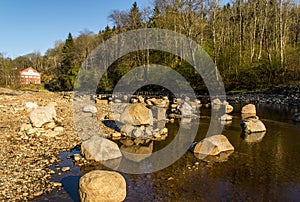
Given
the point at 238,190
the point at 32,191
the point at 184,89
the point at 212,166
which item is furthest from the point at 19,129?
the point at 184,89

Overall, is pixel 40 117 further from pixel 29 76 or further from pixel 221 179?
pixel 29 76

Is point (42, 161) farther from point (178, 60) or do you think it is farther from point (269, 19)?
point (269, 19)

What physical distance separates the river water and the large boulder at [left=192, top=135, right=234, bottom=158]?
1.21ft

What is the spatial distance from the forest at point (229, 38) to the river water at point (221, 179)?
23.0m

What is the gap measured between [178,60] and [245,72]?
9297 mm

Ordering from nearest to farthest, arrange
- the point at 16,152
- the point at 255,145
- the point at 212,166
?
the point at 212,166 < the point at 16,152 < the point at 255,145

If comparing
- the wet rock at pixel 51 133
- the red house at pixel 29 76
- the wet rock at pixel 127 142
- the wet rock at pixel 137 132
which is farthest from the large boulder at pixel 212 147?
the red house at pixel 29 76

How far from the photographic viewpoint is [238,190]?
710 centimetres

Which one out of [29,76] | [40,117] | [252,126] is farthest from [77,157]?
[29,76]

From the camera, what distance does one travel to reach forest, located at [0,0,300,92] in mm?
33094

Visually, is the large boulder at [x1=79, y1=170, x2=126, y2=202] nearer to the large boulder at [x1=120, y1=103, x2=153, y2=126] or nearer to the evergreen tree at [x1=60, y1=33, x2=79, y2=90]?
the large boulder at [x1=120, y1=103, x2=153, y2=126]

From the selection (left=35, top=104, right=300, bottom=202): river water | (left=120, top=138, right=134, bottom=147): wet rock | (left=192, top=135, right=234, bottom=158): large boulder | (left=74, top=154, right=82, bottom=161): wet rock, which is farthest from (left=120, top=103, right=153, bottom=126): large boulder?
(left=74, top=154, right=82, bottom=161): wet rock

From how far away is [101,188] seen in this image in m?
6.04

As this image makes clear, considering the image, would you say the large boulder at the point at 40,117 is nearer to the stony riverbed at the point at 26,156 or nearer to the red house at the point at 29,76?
A: the stony riverbed at the point at 26,156
